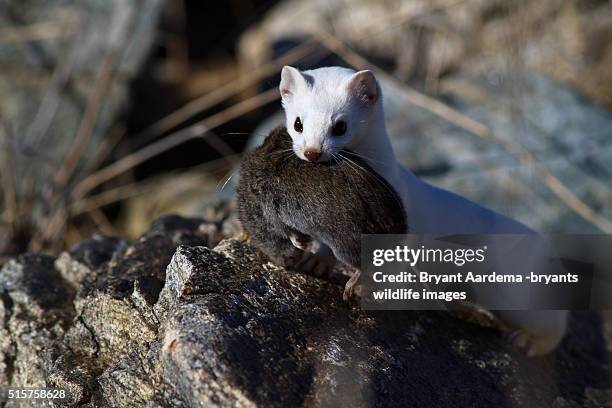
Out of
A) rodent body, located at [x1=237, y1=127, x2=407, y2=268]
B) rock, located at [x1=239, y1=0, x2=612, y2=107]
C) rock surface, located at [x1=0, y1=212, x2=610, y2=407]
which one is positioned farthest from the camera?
rock, located at [x1=239, y1=0, x2=612, y2=107]

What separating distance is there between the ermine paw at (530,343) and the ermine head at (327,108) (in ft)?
3.69

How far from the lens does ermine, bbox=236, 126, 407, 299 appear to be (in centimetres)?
235

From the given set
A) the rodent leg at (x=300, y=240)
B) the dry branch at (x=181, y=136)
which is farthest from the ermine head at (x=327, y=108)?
the dry branch at (x=181, y=136)

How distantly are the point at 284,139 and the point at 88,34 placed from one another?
11.8ft

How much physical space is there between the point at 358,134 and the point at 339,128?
0.29 feet

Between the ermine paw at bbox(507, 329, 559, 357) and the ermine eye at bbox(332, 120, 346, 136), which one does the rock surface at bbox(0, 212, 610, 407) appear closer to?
the ermine paw at bbox(507, 329, 559, 357)

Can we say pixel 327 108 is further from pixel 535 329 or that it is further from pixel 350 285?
pixel 535 329

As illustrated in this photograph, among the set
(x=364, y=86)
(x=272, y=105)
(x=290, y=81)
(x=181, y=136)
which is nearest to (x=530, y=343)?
(x=364, y=86)

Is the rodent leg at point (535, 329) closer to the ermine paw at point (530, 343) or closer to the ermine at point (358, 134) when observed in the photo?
the ermine paw at point (530, 343)

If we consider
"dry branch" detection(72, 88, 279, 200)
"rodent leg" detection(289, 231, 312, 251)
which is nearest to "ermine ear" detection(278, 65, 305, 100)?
"rodent leg" detection(289, 231, 312, 251)

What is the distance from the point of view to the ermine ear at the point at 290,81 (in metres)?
2.53

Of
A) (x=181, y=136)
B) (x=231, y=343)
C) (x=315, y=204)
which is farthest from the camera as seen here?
(x=181, y=136)

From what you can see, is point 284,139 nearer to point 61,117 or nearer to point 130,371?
point 130,371

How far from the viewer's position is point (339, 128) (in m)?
2.48
